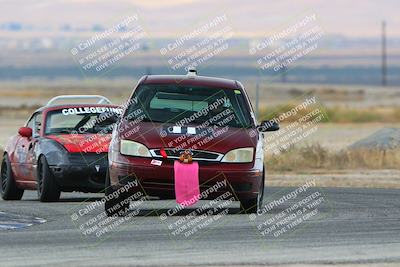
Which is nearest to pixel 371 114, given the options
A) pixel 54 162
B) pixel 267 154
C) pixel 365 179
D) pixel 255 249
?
pixel 267 154

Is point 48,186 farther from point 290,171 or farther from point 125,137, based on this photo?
point 290,171

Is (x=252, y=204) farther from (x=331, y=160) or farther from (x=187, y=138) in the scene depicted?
(x=331, y=160)

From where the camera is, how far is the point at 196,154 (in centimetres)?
1470

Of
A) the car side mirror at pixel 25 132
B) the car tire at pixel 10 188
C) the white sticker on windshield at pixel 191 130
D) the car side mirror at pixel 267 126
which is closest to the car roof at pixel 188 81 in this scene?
the car side mirror at pixel 267 126

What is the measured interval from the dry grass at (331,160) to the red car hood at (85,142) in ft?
31.3

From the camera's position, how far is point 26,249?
11656 mm

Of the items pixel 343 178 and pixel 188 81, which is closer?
pixel 188 81

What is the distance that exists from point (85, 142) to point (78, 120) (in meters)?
1.13

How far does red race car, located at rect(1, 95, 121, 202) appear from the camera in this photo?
17.6 metres

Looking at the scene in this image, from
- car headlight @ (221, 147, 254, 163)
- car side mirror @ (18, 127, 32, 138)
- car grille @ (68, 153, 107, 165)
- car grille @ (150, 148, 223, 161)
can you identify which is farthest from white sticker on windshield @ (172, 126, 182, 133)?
car side mirror @ (18, 127, 32, 138)

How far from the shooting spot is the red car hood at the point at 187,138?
14.7 m

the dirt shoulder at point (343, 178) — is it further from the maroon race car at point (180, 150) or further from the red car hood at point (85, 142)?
the maroon race car at point (180, 150)

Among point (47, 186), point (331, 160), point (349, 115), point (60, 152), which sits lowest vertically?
point (349, 115)

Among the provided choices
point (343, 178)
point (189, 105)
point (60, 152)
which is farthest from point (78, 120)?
point (343, 178)
